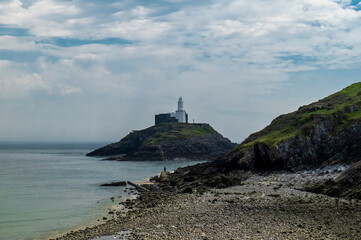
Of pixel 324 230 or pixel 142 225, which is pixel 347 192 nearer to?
pixel 324 230

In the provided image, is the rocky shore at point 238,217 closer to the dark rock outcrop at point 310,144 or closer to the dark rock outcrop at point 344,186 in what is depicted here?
the dark rock outcrop at point 344,186

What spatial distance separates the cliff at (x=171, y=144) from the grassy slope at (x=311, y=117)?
61.3 m

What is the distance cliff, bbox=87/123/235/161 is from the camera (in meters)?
135

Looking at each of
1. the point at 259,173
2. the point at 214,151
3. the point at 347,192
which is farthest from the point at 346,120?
the point at 214,151

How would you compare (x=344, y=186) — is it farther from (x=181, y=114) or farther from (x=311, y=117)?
(x=181, y=114)

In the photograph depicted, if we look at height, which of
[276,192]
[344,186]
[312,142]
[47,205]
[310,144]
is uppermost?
[312,142]

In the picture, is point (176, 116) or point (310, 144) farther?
point (176, 116)

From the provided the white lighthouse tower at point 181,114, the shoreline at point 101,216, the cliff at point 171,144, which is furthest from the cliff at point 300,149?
the white lighthouse tower at point 181,114

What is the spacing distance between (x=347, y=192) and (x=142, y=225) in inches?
844

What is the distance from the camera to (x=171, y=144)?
14125 centimetres

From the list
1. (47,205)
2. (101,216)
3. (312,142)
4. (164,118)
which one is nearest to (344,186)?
(312,142)

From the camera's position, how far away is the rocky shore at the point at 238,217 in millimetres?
23109

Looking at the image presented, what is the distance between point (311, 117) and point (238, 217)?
41.6 metres

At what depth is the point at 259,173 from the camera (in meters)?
53.7
